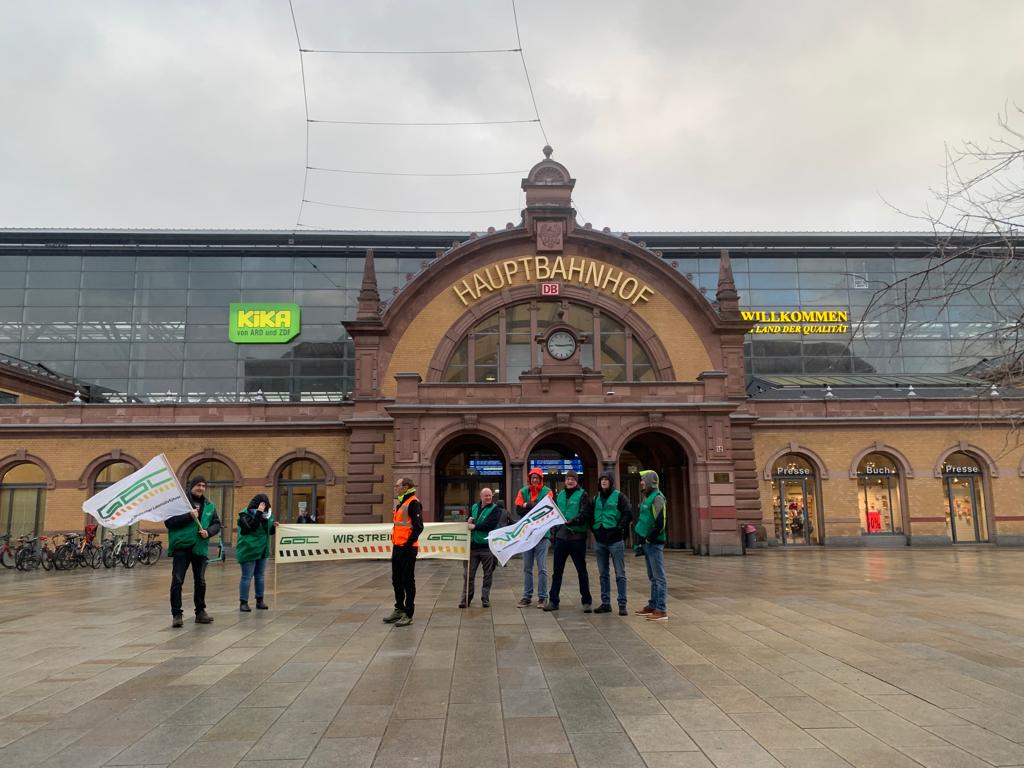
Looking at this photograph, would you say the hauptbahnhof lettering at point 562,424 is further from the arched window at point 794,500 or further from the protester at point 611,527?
the protester at point 611,527

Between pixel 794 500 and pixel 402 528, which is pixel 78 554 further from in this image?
pixel 794 500

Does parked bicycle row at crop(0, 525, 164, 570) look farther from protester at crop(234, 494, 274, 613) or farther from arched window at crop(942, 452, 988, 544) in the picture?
arched window at crop(942, 452, 988, 544)

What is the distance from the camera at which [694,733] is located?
5.66 metres

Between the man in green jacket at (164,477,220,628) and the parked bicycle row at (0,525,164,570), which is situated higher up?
the man in green jacket at (164,477,220,628)

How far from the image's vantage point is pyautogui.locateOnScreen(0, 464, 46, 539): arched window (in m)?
30.4

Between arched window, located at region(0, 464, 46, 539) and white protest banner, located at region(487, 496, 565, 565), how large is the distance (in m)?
26.9

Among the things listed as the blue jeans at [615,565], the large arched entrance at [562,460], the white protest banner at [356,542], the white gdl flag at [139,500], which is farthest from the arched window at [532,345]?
the white gdl flag at [139,500]

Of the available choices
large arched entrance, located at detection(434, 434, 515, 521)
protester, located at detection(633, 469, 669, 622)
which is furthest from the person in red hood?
large arched entrance, located at detection(434, 434, 515, 521)

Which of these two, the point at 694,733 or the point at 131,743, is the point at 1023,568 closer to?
the point at 694,733

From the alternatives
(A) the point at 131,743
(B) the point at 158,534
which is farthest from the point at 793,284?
(A) the point at 131,743

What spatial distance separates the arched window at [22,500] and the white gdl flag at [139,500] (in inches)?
921

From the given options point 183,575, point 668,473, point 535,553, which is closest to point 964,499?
point 668,473

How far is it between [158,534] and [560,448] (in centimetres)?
1749

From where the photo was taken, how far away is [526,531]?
41.2 feet
